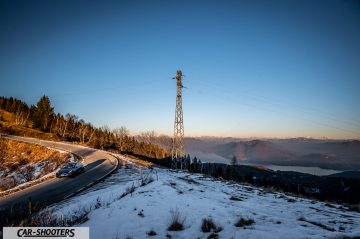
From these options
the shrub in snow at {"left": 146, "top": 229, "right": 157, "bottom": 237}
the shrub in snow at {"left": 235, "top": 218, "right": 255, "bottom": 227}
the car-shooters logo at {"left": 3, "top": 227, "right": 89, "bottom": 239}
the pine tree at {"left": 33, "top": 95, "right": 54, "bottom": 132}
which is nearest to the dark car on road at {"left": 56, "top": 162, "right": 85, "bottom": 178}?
the car-shooters logo at {"left": 3, "top": 227, "right": 89, "bottom": 239}

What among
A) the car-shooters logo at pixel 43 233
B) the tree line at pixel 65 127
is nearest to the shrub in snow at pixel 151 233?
the car-shooters logo at pixel 43 233

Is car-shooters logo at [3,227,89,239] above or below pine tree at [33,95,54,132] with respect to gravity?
below

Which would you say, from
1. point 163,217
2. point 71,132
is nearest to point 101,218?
point 163,217

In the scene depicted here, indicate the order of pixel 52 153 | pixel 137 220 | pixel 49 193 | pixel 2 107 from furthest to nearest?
pixel 2 107 → pixel 52 153 → pixel 49 193 → pixel 137 220

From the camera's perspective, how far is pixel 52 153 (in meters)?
46.9

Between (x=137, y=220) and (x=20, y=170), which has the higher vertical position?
(x=137, y=220)

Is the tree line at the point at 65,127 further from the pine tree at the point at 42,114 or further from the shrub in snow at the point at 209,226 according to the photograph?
the shrub in snow at the point at 209,226

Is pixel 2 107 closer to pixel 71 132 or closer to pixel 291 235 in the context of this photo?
pixel 71 132

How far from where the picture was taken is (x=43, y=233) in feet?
20.5

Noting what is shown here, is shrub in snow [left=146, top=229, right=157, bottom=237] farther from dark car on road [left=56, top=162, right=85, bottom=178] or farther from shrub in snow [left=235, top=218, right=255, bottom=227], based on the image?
dark car on road [left=56, top=162, right=85, bottom=178]

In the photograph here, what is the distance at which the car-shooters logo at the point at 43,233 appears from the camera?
614cm

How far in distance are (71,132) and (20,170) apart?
87024mm

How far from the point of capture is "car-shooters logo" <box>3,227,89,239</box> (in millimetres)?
6141

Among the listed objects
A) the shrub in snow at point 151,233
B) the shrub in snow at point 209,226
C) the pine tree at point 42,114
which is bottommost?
the shrub in snow at point 151,233
